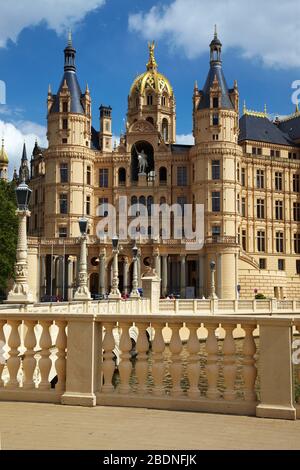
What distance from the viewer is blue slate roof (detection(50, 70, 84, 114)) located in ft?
237

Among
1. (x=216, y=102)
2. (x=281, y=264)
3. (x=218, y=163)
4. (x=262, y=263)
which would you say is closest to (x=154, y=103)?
(x=216, y=102)

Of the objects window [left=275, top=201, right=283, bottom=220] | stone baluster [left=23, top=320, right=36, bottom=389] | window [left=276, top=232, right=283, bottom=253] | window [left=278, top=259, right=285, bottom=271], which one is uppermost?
window [left=275, top=201, right=283, bottom=220]

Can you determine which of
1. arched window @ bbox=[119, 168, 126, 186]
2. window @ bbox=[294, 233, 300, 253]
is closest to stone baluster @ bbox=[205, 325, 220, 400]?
arched window @ bbox=[119, 168, 126, 186]

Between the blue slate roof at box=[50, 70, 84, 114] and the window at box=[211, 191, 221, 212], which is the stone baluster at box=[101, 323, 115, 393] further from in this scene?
the blue slate roof at box=[50, 70, 84, 114]

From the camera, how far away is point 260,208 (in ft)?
250

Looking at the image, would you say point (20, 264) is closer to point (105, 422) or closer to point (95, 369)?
point (95, 369)

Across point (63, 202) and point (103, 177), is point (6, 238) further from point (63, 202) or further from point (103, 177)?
point (103, 177)

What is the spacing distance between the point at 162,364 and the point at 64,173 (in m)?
65.2

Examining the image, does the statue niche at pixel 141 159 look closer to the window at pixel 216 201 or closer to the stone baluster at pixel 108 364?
the window at pixel 216 201

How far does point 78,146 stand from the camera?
2800 inches

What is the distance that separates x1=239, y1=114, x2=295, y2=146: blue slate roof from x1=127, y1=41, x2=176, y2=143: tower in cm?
1009

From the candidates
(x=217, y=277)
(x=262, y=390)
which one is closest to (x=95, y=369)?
(x=262, y=390)

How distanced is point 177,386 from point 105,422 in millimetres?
1084

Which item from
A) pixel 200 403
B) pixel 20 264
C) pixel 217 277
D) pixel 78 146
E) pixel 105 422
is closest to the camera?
pixel 105 422
